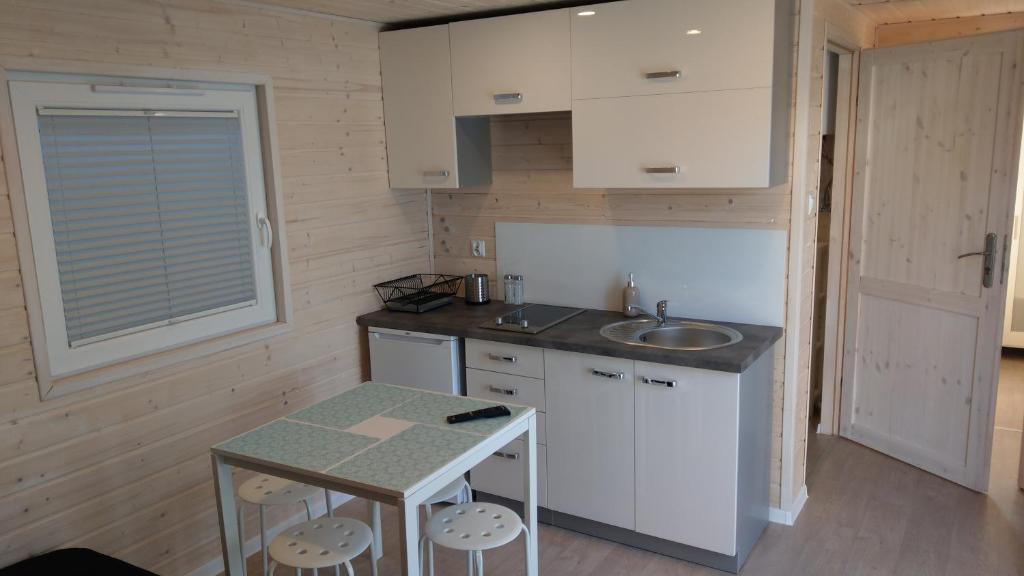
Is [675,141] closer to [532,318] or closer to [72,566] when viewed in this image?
[532,318]

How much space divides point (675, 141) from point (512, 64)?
0.80m

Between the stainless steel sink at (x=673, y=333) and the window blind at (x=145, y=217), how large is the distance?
1.55 meters

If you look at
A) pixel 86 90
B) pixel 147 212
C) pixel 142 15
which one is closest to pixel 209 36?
pixel 142 15

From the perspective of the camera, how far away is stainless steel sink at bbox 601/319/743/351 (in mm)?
3186

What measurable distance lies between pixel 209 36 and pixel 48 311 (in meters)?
1.13

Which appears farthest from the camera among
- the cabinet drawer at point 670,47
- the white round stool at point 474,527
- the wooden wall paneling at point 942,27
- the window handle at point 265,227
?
the wooden wall paneling at point 942,27

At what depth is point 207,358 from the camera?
2924mm

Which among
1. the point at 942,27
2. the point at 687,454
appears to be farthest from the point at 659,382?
the point at 942,27

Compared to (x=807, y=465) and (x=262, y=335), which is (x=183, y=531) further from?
(x=807, y=465)

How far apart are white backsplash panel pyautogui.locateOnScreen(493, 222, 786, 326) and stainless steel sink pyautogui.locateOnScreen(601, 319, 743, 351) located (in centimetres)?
12

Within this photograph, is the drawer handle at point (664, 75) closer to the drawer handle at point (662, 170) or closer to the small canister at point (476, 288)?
the drawer handle at point (662, 170)

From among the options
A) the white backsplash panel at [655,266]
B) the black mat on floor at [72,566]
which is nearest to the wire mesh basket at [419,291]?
the white backsplash panel at [655,266]

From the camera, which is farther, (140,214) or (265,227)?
(265,227)

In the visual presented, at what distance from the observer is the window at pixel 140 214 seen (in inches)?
95.8
